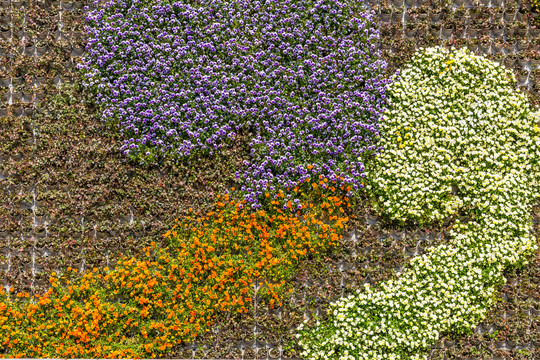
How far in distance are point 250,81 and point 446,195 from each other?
3477 millimetres

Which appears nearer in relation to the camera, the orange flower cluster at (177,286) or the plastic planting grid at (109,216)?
the orange flower cluster at (177,286)

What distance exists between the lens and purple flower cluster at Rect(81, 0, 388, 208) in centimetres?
725

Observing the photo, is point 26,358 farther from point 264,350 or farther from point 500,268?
point 500,268

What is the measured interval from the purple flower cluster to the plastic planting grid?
0.43m

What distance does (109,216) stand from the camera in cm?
733

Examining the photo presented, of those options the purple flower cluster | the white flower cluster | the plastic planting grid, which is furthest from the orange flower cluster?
the white flower cluster

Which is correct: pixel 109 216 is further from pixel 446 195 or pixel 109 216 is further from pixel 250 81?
pixel 446 195

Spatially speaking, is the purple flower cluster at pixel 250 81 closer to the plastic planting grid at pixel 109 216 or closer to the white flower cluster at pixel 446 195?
the plastic planting grid at pixel 109 216

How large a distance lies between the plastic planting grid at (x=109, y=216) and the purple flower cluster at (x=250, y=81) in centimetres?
43

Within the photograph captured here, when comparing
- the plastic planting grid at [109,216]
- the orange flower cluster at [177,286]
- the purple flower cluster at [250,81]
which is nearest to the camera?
the orange flower cluster at [177,286]

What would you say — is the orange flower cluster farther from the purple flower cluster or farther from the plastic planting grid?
the purple flower cluster

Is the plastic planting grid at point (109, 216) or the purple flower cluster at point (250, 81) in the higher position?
the purple flower cluster at point (250, 81)

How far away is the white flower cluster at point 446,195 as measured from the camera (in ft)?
22.7

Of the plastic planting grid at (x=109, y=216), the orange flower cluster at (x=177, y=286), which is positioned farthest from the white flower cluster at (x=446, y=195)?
the orange flower cluster at (x=177, y=286)
